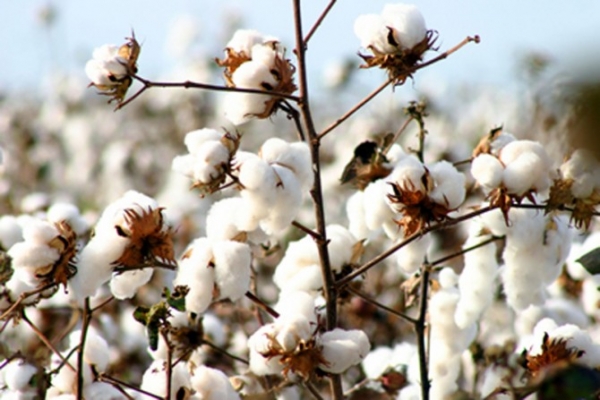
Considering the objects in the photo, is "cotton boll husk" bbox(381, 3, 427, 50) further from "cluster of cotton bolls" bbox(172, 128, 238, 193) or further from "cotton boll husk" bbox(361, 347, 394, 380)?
"cotton boll husk" bbox(361, 347, 394, 380)

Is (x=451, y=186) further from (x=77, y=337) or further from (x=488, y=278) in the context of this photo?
(x=77, y=337)

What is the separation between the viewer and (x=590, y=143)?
0.96 m

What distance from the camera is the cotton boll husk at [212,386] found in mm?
1538

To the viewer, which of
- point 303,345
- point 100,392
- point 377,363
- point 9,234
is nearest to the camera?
point 303,345

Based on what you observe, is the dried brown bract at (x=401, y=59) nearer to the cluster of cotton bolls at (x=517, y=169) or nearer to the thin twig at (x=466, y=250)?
the cluster of cotton bolls at (x=517, y=169)

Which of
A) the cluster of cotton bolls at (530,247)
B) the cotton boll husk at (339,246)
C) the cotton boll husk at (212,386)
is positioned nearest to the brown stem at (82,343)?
→ the cotton boll husk at (212,386)

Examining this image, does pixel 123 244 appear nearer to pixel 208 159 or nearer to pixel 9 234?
pixel 208 159

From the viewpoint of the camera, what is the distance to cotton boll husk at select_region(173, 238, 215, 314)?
1447 millimetres

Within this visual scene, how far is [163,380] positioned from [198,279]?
0.20 metres

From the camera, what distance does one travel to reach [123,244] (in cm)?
140

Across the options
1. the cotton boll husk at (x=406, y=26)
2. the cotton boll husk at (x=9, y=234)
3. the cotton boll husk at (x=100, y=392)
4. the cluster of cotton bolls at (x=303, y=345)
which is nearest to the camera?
the cluster of cotton bolls at (x=303, y=345)

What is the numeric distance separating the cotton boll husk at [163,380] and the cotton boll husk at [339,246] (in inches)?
11.5

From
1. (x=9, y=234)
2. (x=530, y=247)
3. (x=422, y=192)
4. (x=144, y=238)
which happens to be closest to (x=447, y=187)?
(x=422, y=192)

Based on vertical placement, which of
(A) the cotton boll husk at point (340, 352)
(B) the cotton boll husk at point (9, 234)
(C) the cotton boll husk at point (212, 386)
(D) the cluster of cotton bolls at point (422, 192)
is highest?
(B) the cotton boll husk at point (9, 234)
